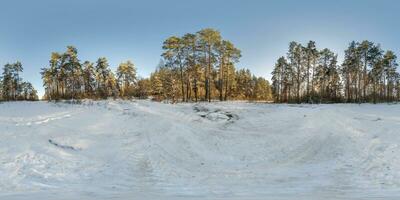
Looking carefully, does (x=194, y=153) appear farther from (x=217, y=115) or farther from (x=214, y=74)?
(x=214, y=74)

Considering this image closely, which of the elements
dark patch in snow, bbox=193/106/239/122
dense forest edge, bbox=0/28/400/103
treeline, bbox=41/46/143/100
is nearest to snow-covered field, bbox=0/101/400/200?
dark patch in snow, bbox=193/106/239/122

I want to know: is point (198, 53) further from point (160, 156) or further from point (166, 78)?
point (160, 156)

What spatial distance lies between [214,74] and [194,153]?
40528mm

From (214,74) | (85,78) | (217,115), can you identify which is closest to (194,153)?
(217,115)

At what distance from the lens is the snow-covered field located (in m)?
14.5

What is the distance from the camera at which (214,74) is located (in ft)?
201

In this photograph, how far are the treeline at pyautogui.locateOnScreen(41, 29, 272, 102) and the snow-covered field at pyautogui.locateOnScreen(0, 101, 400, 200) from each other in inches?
714

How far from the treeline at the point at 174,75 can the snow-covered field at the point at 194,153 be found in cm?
1814

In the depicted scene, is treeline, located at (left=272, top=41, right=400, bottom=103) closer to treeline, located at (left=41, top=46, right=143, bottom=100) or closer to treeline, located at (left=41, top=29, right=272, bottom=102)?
treeline, located at (left=41, top=29, right=272, bottom=102)

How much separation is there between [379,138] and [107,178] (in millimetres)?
14604

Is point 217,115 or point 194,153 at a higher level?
point 217,115

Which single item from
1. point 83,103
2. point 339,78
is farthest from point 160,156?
point 339,78

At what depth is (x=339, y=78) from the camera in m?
69.6

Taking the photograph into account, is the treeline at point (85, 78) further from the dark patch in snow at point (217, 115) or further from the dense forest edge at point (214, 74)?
the dark patch in snow at point (217, 115)
